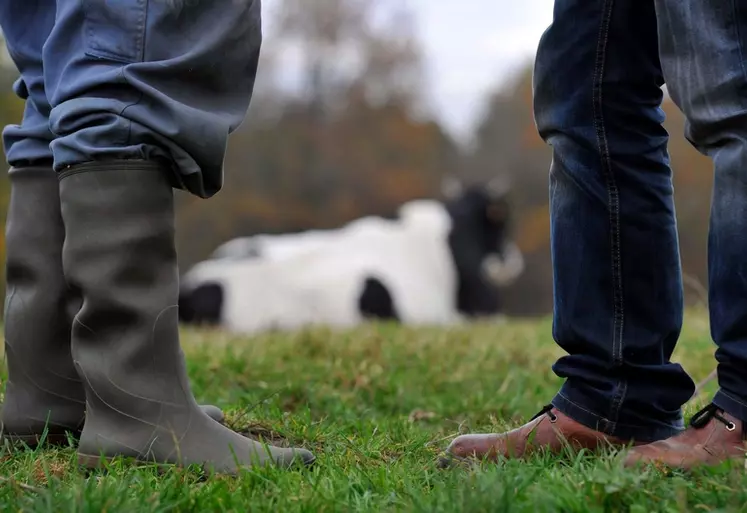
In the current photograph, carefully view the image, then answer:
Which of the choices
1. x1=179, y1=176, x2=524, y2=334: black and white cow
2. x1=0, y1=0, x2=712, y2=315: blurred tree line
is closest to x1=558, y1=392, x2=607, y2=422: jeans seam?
x1=179, y1=176, x2=524, y2=334: black and white cow

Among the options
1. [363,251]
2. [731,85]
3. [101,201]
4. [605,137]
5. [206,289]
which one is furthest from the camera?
[363,251]

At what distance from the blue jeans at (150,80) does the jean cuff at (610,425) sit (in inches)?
38.4

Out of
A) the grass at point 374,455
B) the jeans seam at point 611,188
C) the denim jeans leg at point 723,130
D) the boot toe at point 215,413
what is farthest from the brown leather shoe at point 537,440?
the boot toe at point 215,413

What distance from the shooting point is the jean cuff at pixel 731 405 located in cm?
172

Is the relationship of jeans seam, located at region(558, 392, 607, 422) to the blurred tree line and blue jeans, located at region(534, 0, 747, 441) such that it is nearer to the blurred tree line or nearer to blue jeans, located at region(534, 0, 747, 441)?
blue jeans, located at region(534, 0, 747, 441)

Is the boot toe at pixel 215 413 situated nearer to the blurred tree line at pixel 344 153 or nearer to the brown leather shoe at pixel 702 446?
the brown leather shoe at pixel 702 446

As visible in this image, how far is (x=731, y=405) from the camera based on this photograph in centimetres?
174

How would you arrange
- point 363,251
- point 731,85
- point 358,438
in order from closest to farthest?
1. point 731,85
2. point 358,438
3. point 363,251

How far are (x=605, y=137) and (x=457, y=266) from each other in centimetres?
923

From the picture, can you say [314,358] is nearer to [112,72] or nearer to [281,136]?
[112,72]

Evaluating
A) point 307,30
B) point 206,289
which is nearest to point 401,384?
point 206,289

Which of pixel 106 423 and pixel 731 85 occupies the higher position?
pixel 731 85

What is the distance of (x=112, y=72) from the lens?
1817 millimetres

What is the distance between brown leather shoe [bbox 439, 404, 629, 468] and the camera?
76.9 inches
